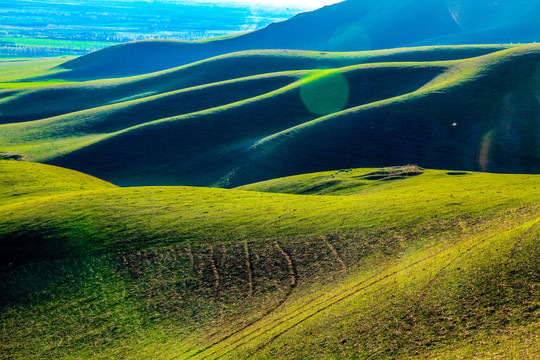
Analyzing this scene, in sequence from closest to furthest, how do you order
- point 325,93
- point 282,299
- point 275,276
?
point 282,299
point 275,276
point 325,93

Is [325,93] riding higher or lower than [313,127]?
higher

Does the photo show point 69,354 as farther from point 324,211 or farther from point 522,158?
point 522,158

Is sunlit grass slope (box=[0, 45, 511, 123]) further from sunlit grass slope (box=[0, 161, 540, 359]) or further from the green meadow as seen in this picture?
sunlit grass slope (box=[0, 161, 540, 359])

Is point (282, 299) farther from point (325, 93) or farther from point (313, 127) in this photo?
point (325, 93)

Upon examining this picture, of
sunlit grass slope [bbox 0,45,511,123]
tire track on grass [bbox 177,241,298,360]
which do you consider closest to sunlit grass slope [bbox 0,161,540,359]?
tire track on grass [bbox 177,241,298,360]

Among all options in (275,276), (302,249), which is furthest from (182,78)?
(275,276)

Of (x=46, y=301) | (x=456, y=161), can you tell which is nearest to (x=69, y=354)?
(x=46, y=301)
